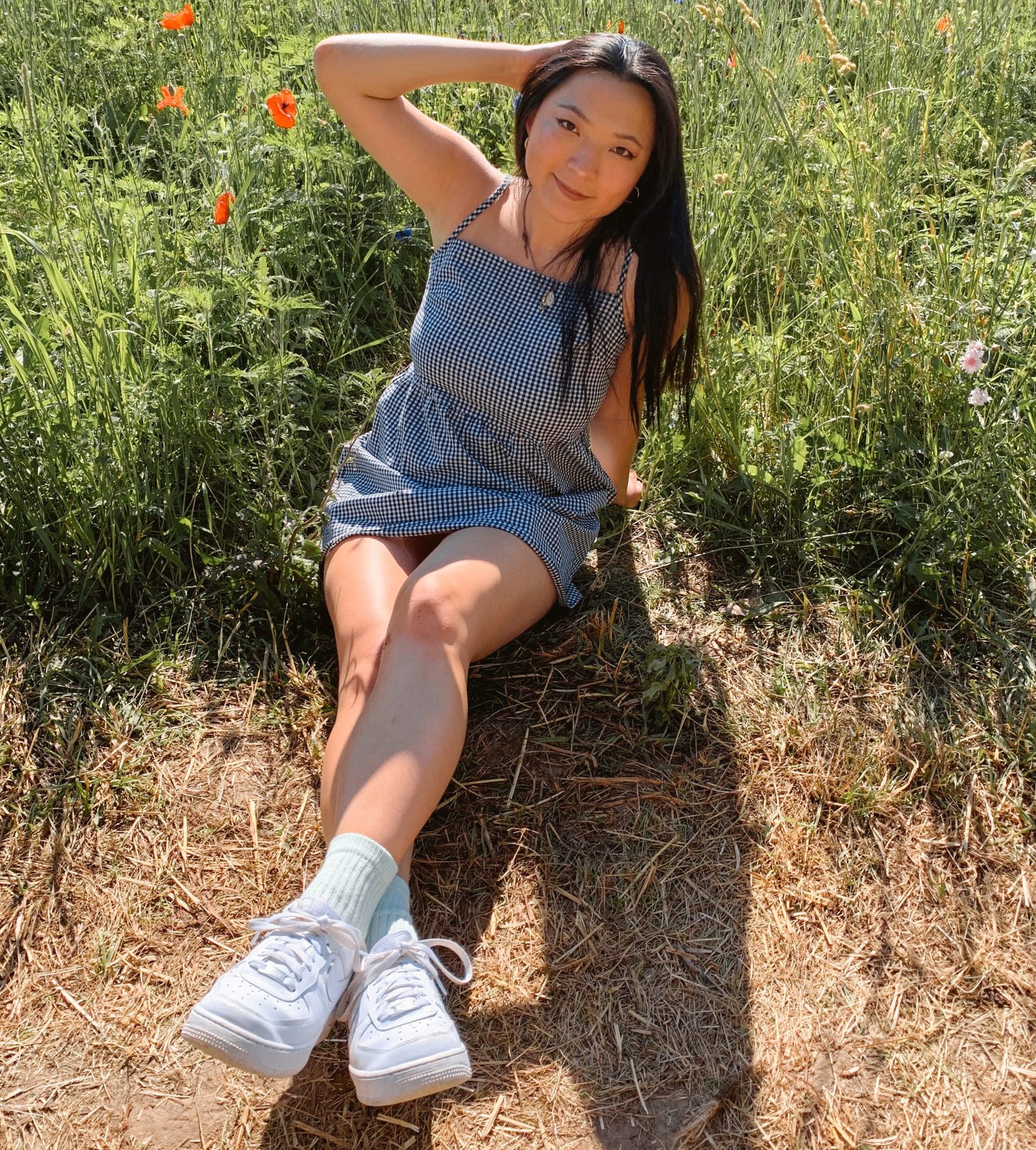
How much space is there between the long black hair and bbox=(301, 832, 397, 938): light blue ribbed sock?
0.91 meters

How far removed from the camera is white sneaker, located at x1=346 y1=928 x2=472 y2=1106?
1351 mm

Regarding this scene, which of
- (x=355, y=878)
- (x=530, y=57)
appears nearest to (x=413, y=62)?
(x=530, y=57)

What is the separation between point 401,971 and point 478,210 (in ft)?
4.46

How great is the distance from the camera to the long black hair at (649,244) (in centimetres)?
184

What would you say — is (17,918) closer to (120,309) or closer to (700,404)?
(120,309)

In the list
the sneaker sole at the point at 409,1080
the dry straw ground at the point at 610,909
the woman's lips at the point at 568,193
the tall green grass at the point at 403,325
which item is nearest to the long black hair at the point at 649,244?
the woman's lips at the point at 568,193

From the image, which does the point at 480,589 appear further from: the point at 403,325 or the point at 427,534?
the point at 403,325

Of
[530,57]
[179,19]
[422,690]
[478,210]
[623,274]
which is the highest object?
[179,19]

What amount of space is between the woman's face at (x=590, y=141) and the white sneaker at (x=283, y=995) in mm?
1220

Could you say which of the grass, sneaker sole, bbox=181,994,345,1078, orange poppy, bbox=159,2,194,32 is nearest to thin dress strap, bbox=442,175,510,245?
the grass

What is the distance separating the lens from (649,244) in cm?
197

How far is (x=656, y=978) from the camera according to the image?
1661 millimetres

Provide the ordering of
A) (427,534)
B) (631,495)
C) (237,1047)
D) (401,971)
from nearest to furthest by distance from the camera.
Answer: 1. (237,1047)
2. (401,971)
3. (427,534)
4. (631,495)

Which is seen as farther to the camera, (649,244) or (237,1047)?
(649,244)
